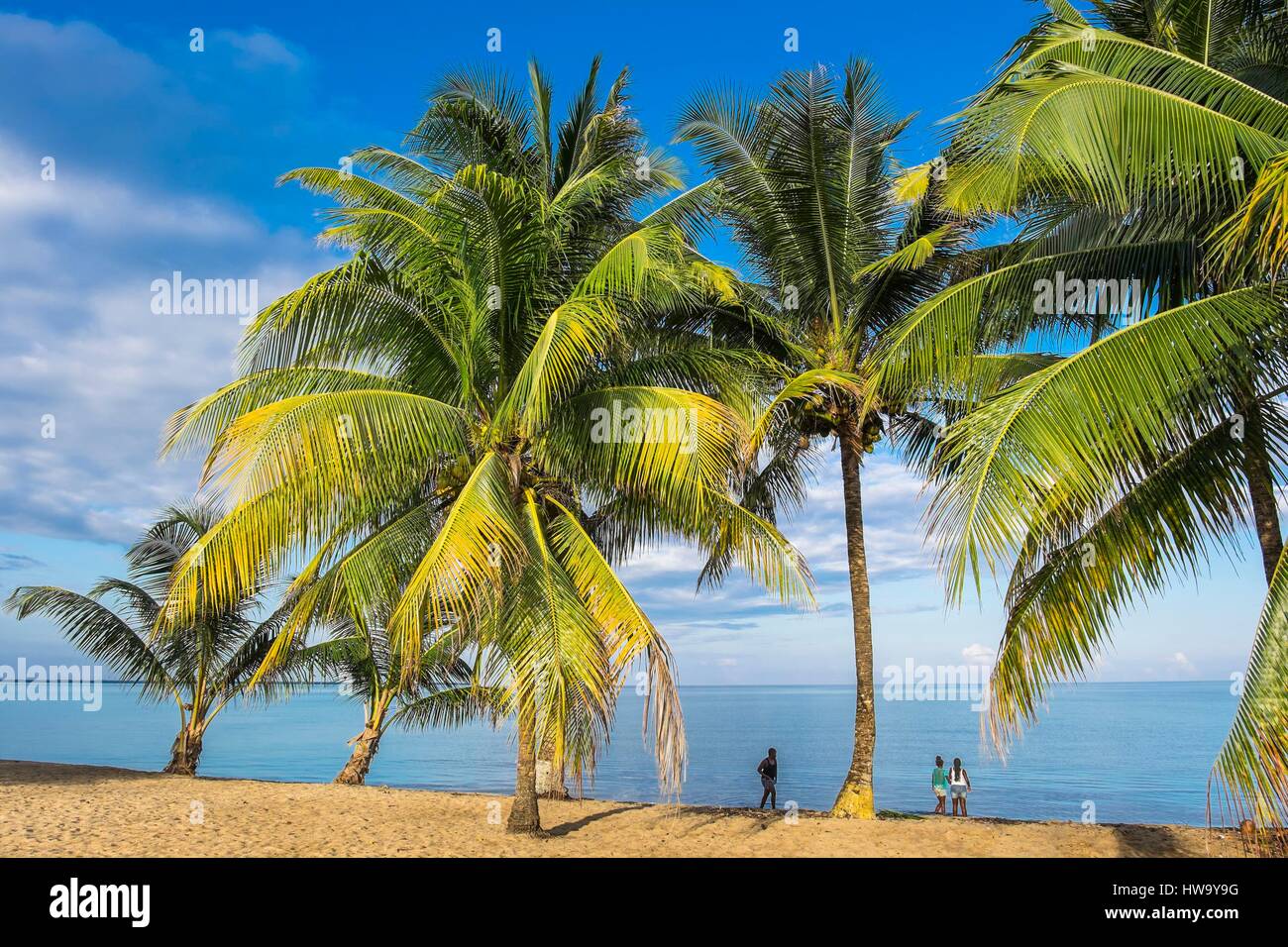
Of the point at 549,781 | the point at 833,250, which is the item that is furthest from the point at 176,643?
the point at 833,250

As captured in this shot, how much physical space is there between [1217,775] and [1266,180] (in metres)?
4.18

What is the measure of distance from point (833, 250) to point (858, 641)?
6.31m

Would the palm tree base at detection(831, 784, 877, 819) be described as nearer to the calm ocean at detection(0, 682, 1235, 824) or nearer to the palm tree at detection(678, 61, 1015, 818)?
the palm tree at detection(678, 61, 1015, 818)

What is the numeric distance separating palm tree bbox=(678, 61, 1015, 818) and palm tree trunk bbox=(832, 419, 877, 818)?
0.07 feet

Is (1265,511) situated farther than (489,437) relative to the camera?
No

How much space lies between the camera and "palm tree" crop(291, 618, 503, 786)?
18.6m

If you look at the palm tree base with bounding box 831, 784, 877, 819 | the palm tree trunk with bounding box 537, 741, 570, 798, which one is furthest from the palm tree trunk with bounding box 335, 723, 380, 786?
the palm tree base with bounding box 831, 784, 877, 819

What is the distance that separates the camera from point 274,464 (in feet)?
31.0

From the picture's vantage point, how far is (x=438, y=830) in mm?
11680

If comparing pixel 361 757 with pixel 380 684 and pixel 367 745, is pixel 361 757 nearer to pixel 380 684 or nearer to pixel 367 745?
pixel 367 745

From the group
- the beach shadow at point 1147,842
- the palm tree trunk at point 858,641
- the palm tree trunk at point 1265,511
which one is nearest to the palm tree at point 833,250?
the palm tree trunk at point 858,641

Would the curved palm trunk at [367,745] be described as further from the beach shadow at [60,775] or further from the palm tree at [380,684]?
the beach shadow at [60,775]
